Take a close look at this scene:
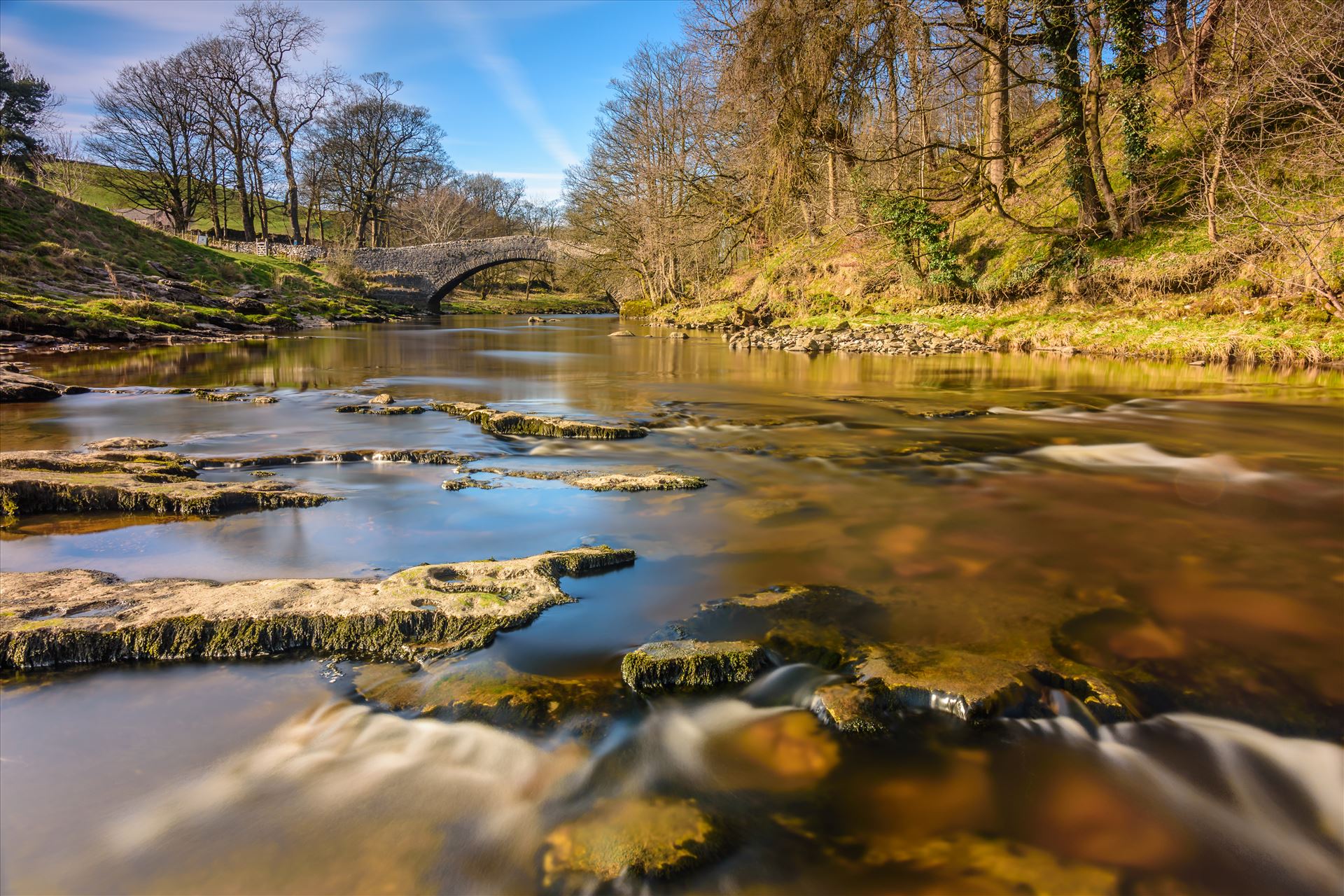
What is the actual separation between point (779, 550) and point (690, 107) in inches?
1239

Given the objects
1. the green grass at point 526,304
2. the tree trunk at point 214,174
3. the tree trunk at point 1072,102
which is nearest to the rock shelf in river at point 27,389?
the tree trunk at point 1072,102

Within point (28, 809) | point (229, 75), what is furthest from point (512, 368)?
point (229, 75)

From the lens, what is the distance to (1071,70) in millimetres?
14258

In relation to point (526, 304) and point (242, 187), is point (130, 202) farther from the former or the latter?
point (526, 304)

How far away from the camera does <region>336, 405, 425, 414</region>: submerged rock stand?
8.88 metres

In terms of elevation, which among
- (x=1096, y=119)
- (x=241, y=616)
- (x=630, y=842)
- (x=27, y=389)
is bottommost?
(x=630, y=842)

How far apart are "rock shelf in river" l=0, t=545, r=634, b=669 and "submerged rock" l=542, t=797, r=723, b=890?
3.53ft

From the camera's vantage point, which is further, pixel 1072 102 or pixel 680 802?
pixel 1072 102

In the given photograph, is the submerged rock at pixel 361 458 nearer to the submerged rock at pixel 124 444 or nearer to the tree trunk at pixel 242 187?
the submerged rock at pixel 124 444

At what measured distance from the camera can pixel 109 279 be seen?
2320cm

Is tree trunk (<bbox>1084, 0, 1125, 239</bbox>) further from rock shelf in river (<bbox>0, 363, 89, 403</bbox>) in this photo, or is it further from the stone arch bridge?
the stone arch bridge

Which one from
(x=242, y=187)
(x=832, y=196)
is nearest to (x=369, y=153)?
(x=242, y=187)

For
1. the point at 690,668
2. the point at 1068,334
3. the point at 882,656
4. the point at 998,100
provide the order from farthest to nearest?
the point at 998,100 → the point at 1068,334 → the point at 882,656 → the point at 690,668

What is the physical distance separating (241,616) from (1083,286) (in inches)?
685
